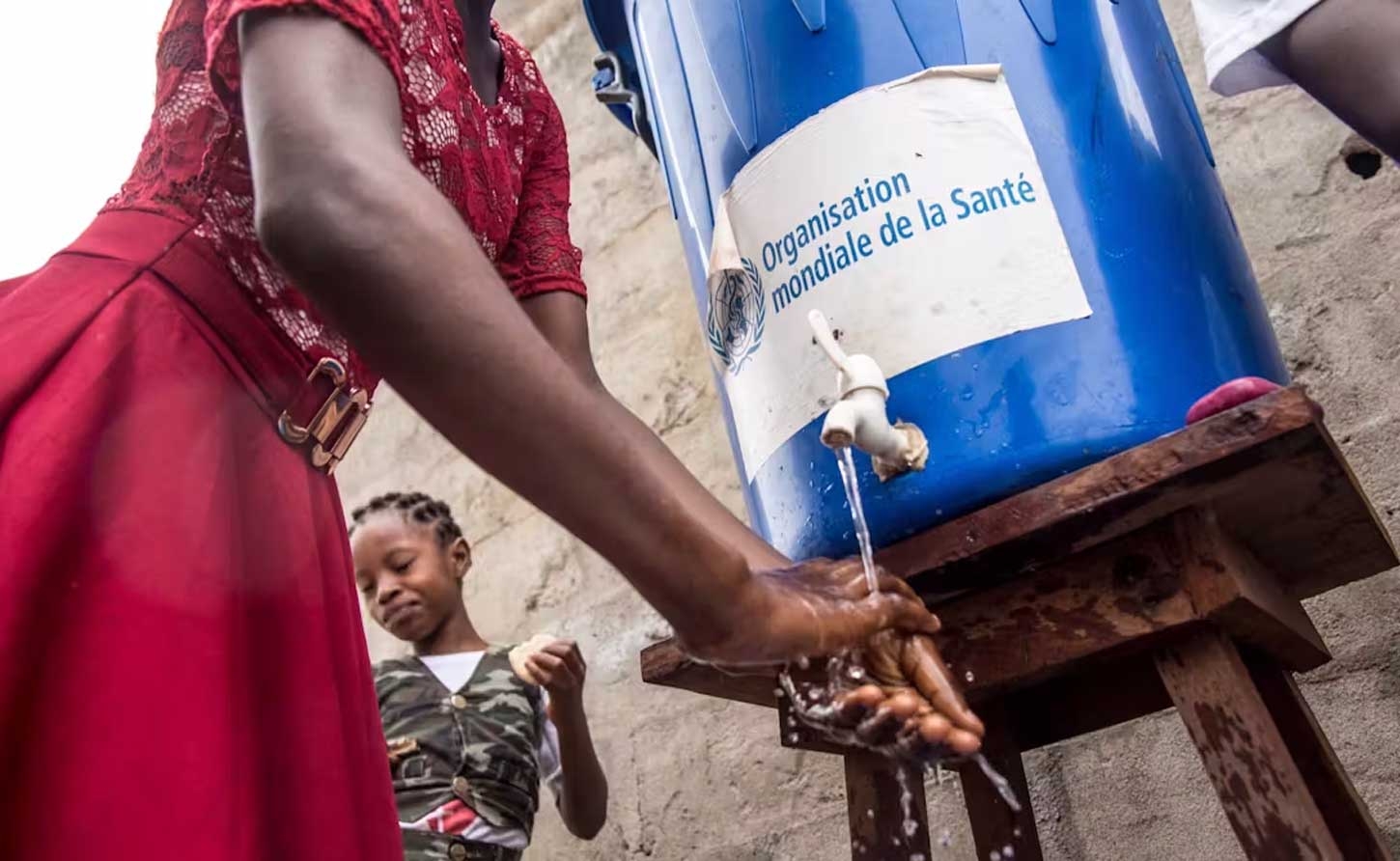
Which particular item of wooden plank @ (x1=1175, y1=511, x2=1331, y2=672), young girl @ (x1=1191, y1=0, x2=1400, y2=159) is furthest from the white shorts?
wooden plank @ (x1=1175, y1=511, x2=1331, y2=672)

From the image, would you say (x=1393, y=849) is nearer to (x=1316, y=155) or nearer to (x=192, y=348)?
(x=1316, y=155)

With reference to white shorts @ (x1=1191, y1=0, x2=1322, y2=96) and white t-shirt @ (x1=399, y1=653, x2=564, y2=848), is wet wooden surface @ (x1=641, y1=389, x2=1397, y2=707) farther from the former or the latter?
white t-shirt @ (x1=399, y1=653, x2=564, y2=848)

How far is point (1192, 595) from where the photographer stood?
0.91 m

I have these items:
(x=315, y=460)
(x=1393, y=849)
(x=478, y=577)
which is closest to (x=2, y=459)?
(x=315, y=460)

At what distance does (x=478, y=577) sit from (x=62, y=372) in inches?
77.2

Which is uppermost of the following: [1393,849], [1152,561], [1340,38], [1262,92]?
A: [1262,92]

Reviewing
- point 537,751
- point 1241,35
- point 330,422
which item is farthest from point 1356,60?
point 537,751

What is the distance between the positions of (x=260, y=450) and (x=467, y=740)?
1.14 meters

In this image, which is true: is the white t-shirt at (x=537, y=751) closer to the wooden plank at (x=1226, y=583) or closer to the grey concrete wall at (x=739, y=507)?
the grey concrete wall at (x=739, y=507)

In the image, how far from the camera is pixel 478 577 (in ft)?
8.53

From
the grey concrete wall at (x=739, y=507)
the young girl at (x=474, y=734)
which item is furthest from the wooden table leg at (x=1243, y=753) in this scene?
the young girl at (x=474, y=734)

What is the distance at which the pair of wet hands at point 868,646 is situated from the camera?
728 mm

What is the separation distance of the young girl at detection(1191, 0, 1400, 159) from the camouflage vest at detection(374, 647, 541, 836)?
1274 millimetres

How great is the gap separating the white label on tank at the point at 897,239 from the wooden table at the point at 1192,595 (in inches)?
6.4
